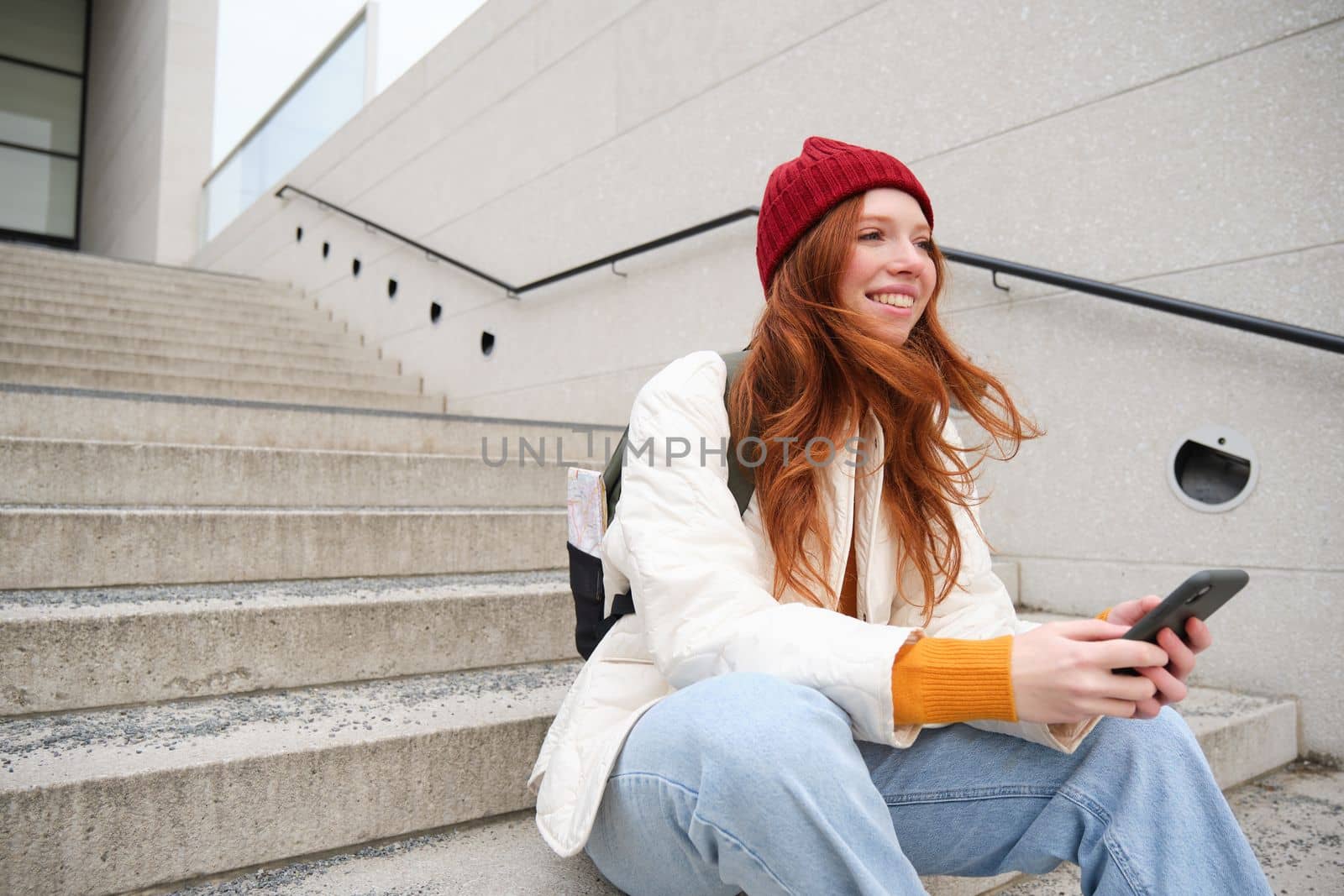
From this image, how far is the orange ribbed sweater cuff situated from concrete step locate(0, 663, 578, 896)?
76 cm

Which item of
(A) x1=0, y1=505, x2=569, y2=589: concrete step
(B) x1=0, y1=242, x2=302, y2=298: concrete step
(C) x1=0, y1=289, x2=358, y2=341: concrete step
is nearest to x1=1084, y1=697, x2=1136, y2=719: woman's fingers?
(A) x1=0, y1=505, x2=569, y2=589: concrete step

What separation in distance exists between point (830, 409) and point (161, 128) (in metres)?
12.0

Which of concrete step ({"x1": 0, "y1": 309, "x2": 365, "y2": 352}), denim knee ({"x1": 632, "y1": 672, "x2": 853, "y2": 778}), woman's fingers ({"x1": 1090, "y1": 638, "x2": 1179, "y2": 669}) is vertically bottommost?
denim knee ({"x1": 632, "y1": 672, "x2": 853, "y2": 778})

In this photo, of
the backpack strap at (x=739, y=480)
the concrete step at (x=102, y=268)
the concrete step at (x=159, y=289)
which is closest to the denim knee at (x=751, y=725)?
the backpack strap at (x=739, y=480)

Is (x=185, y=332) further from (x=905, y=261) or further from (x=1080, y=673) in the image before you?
(x=1080, y=673)

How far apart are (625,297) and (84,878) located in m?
3.11

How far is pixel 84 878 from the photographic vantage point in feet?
3.63

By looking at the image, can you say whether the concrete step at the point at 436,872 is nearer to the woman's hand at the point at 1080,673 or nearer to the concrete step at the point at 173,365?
the woman's hand at the point at 1080,673

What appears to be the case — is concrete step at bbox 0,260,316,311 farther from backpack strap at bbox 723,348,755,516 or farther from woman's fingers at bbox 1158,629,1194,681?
woman's fingers at bbox 1158,629,1194,681

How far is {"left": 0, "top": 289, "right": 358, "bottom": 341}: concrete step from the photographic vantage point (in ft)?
14.4

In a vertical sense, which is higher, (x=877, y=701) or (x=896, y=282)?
(x=896, y=282)

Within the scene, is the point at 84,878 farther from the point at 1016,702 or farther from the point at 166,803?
the point at 1016,702

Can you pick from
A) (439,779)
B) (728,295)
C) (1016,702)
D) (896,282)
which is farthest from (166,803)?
A: (728,295)

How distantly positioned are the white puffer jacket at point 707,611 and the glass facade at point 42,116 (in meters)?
15.1
